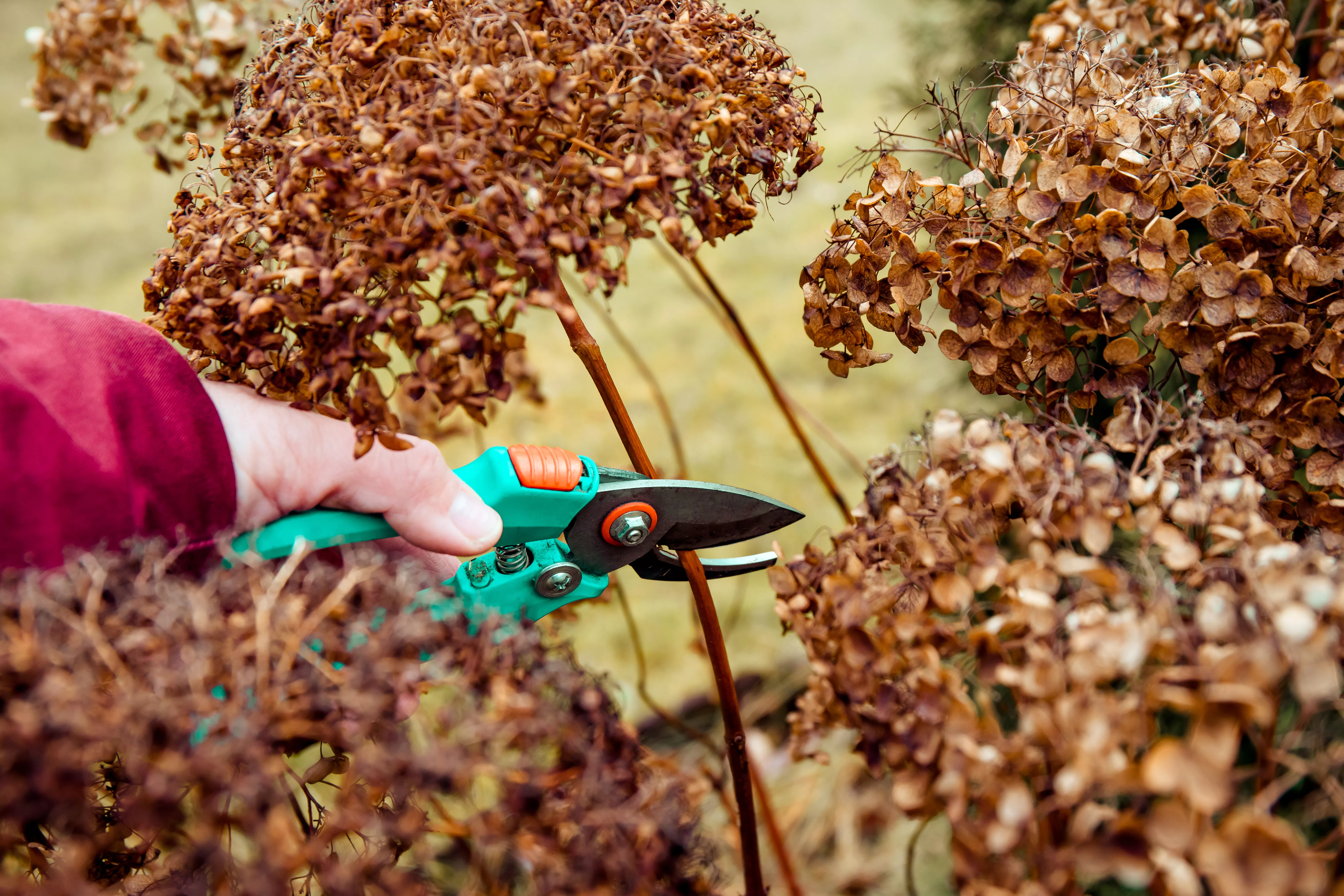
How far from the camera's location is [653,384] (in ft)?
4.73

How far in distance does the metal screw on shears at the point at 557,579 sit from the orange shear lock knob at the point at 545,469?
0.09 m

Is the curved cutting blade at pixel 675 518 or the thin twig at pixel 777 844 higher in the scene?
the curved cutting blade at pixel 675 518

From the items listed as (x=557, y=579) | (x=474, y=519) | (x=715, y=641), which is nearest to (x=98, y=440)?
(x=474, y=519)

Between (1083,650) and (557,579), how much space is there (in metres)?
0.50

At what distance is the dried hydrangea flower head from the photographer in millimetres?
644

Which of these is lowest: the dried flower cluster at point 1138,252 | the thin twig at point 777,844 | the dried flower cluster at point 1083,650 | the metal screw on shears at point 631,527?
the thin twig at point 777,844

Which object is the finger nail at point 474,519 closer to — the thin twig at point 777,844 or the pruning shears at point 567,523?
the pruning shears at point 567,523

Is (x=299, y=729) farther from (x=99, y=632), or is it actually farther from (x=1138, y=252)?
(x=1138, y=252)

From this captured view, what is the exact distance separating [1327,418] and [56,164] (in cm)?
546

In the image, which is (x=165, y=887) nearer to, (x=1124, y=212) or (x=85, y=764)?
(x=85, y=764)

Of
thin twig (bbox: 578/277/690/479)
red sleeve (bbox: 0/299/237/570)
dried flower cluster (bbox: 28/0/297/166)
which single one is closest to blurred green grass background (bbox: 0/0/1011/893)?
thin twig (bbox: 578/277/690/479)

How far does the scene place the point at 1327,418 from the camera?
0.73 meters

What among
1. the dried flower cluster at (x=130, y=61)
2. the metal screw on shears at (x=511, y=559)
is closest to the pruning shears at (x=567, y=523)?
the metal screw on shears at (x=511, y=559)

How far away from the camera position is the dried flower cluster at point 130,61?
49.4 inches
